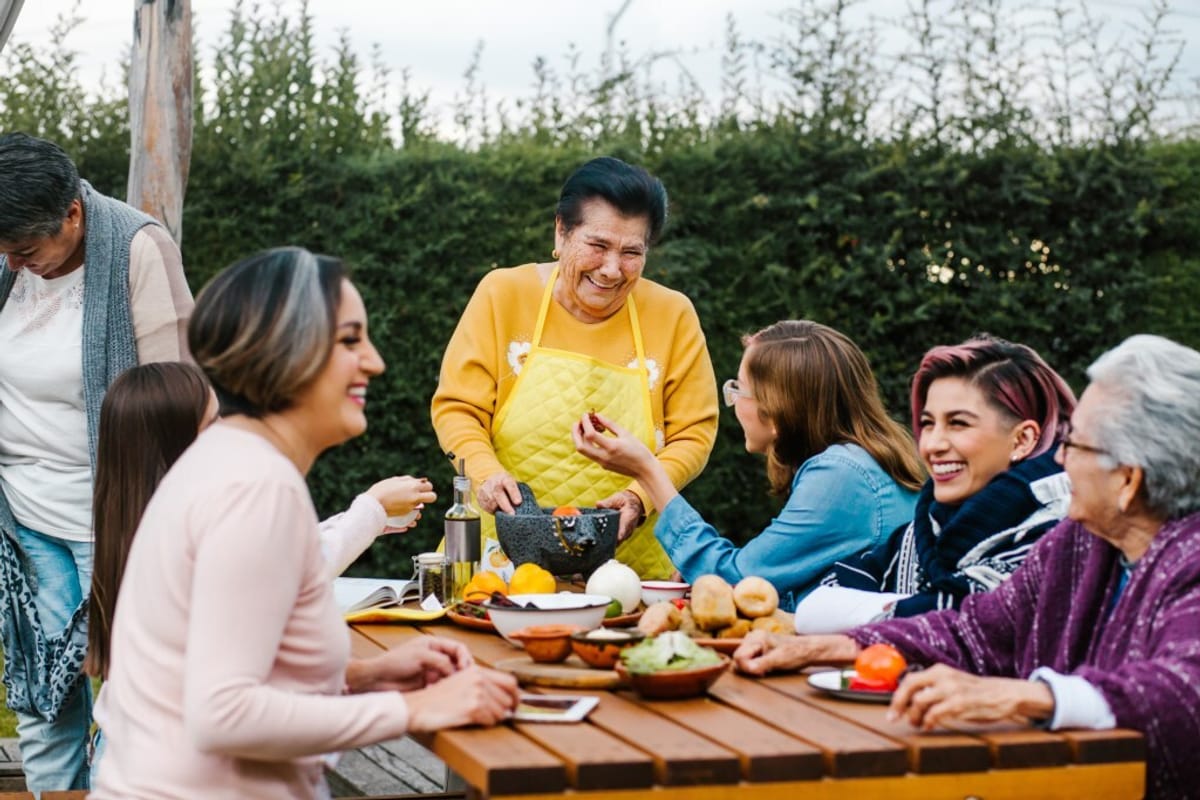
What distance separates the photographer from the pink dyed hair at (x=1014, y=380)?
3.09 metres

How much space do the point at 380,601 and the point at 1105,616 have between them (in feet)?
5.25

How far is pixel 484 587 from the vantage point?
10.6 ft

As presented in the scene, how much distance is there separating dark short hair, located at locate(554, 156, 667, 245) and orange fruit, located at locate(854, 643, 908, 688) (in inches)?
67.6

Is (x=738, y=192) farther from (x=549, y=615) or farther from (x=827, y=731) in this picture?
(x=827, y=731)

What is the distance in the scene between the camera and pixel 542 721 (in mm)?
2246

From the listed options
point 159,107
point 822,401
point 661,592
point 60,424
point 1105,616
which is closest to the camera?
point 1105,616

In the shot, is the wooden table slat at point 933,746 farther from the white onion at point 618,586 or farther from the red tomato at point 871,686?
the white onion at point 618,586

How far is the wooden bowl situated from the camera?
7.77 ft

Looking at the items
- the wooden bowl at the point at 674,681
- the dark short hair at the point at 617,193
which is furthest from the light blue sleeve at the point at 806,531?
the wooden bowl at the point at 674,681

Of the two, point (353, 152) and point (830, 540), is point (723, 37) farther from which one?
point (830, 540)

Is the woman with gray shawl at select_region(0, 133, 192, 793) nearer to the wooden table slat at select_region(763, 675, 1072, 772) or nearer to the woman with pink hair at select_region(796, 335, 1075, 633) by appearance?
the woman with pink hair at select_region(796, 335, 1075, 633)

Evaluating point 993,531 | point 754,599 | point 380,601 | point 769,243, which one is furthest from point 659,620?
point 769,243

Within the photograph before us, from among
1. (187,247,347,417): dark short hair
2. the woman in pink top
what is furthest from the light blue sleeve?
(187,247,347,417): dark short hair

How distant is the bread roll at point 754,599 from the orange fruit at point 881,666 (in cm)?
48
